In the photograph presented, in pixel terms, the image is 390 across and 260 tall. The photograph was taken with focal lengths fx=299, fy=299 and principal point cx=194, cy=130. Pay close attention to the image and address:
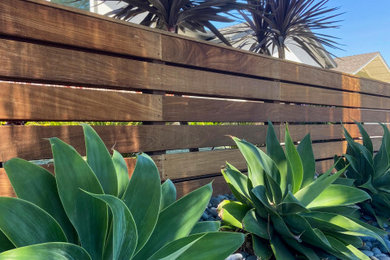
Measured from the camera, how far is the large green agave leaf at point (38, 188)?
701 mm

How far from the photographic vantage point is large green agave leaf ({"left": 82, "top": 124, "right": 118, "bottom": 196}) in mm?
811

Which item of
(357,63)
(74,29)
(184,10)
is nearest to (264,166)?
(74,29)

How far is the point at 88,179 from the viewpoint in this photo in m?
0.72

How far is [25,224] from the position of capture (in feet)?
2.08

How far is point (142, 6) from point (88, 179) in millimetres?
3447

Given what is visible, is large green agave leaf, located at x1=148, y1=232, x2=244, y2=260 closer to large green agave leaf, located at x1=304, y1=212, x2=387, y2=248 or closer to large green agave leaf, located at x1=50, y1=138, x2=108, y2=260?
large green agave leaf, located at x1=50, y1=138, x2=108, y2=260

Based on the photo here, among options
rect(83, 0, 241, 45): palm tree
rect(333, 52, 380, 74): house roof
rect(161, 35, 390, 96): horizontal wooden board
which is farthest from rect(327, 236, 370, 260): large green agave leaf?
rect(333, 52, 380, 74): house roof

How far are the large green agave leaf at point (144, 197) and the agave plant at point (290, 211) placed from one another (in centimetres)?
64

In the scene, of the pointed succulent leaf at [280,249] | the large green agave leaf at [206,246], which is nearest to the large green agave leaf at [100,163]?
the large green agave leaf at [206,246]

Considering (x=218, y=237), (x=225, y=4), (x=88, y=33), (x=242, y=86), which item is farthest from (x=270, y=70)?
(x=218, y=237)

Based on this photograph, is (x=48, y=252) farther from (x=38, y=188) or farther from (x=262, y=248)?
(x=262, y=248)

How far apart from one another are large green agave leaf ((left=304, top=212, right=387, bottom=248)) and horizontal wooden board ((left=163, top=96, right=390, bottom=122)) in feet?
3.76

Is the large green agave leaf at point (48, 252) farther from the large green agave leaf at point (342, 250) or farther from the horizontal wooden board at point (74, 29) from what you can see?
the horizontal wooden board at point (74, 29)

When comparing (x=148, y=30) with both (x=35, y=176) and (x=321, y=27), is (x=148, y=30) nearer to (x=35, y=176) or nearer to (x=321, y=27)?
(x=35, y=176)
